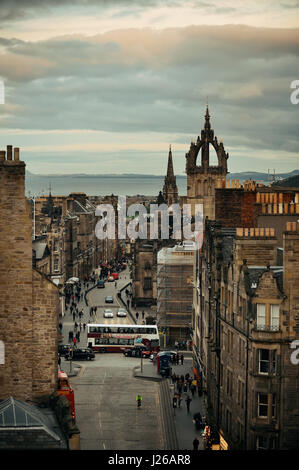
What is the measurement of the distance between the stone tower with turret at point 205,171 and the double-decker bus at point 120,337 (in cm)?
4268

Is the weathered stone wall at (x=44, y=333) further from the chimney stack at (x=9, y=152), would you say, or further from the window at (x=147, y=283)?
the window at (x=147, y=283)

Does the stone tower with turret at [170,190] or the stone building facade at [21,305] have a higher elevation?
the stone tower with turret at [170,190]

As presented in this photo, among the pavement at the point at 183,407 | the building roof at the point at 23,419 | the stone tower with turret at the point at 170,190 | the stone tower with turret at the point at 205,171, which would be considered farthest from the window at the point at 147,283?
the building roof at the point at 23,419

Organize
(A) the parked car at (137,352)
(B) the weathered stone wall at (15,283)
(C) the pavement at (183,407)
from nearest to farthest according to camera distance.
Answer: (B) the weathered stone wall at (15,283) → (C) the pavement at (183,407) → (A) the parked car at (137,352)

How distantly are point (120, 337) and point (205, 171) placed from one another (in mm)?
45927

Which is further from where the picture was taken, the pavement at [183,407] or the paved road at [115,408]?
the pavement at [183,407]

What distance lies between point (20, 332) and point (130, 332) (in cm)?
3735

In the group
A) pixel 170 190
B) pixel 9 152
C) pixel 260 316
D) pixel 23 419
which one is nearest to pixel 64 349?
pixel 260 316

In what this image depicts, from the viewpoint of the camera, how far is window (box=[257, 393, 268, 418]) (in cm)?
3041

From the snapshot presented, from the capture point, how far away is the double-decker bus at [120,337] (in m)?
65.8

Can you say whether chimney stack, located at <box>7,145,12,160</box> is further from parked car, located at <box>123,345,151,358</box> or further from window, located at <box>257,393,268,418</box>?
parked car, located at <box>123,345,151,358</box>

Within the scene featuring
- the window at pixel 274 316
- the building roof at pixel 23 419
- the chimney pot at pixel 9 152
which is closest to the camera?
the building roof at pixel 23 419

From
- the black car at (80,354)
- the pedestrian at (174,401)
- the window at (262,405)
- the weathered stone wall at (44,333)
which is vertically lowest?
the pedestrian at (174,401)

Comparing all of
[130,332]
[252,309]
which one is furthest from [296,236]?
[130,332]
